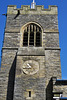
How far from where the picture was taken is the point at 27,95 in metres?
10.5

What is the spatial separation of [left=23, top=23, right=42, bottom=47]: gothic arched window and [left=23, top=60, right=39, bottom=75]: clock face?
8.17ft

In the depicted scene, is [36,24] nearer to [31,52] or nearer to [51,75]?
[31,52]

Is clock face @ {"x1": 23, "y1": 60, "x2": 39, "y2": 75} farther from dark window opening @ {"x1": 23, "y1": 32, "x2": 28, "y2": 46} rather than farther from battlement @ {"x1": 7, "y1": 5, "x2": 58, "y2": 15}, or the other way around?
battlement @ {"x1": 7, "y1": 5, "x2": 58, "y2": 15}

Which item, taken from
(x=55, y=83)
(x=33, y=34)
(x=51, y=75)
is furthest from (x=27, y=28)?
(x=55, y=83)

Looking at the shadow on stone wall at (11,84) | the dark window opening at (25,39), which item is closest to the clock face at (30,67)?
the shadow on stone wall at (11,84)

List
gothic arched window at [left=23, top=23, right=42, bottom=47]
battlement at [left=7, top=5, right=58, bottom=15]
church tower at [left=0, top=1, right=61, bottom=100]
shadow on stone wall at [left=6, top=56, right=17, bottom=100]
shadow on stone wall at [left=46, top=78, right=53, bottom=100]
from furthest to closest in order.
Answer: battlement at [left=7, top=5, right=58, bottom=15] → gothic arched window at [left=23, top=23, right=42, bottom=47] → shadow on stone wall at [left=6, top=56, right=17, bottom=100] → shadow on stone wall at [left=46, top=78, right=53, bottom=100] → church tower at [left=0, top=1, right=61, bottom=100]

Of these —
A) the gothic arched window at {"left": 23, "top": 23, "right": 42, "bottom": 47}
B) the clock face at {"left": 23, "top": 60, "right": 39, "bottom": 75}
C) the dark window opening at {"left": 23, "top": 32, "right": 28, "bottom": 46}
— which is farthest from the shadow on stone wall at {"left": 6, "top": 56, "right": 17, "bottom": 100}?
the gothic arched window at {"left": 23, "top": 23, "right": 42, "bottom": 47}

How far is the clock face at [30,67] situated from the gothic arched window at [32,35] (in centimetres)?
249

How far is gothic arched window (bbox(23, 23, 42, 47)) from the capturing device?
14.0m

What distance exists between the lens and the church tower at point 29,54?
35.7 ft

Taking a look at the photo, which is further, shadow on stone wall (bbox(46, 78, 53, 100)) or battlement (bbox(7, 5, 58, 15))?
battlement (bbox(7, 5, 58, 15))

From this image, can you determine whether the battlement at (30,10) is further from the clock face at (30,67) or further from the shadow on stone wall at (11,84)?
the clock face at (30,67)

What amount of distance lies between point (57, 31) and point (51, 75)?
13.1ft

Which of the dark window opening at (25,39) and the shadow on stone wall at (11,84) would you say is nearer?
the shadow on stone wall at (11,84)
